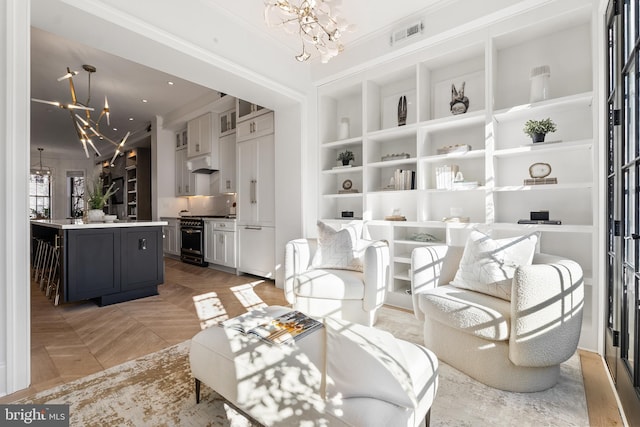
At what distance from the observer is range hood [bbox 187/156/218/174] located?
5.76 metres

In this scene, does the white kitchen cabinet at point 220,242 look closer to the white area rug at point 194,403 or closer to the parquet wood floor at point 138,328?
the parquet wood floor at point 138,328

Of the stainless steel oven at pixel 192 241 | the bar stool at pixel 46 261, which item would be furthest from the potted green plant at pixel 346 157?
the bar stool at pixel 46 261

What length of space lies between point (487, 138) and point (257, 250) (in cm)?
330

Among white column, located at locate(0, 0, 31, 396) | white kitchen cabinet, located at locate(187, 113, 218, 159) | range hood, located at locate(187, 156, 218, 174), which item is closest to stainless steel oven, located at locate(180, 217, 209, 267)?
range hood, located at locate(187, 156, 218, 174)

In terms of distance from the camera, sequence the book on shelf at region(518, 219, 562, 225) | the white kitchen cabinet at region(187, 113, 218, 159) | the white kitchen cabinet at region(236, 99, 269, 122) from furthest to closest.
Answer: the white kitchen cabinet at region(187, 113, 218, 159) → the white kitchen cabinet at region(236, 99, 269, 122) → the book on shelf at region(518, 219, 562, 225)

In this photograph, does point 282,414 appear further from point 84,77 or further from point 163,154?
point 163,154

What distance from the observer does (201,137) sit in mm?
5891

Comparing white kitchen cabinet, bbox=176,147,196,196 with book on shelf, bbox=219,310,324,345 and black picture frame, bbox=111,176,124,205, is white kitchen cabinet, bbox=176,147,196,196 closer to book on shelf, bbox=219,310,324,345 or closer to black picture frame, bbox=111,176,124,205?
black picture frame, bbox=111,176,124,205

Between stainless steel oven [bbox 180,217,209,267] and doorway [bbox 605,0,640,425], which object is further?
stainless steel oven [bbox 180,217,209,267]

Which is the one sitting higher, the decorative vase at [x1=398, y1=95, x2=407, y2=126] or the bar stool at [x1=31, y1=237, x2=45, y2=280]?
the decorative vase at [x1=398, y1=95, x2=407, y2=126]

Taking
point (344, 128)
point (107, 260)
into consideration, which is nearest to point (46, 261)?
point (107, 260)

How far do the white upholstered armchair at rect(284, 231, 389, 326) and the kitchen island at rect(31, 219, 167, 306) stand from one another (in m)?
2.01

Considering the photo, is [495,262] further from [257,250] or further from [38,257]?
[38,257]

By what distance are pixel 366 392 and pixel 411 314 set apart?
A: 2210 mm
